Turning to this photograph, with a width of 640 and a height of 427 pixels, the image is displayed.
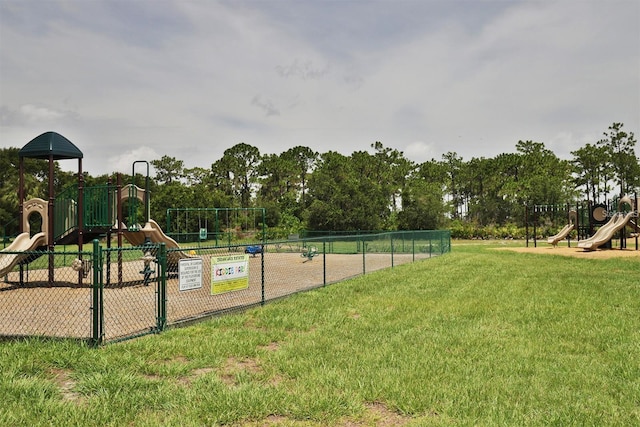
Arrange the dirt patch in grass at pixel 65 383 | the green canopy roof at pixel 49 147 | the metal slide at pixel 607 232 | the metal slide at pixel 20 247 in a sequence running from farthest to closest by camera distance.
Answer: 1. the metal slide at pixel 607 232
2. the green canopy roof at pixel 49 147
3. the metal slide at pixel 20 247
4. the dirt patch in grass at pixel 65 383

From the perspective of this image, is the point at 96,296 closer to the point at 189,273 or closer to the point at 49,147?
the point at 189,273

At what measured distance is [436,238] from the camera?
90.4ft

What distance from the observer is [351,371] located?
5633mm

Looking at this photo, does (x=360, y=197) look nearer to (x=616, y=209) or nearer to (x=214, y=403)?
(x=616, y=209)

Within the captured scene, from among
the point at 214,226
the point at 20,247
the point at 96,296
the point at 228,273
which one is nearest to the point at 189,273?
the point at 228,273

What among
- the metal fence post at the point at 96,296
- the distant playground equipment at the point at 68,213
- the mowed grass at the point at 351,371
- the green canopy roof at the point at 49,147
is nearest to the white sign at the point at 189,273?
the mowed grass at the point at 351,371

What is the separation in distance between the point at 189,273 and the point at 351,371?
3.86 meters

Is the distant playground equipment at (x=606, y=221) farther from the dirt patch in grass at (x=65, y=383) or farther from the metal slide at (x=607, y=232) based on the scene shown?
the dirt patch in grass at (x=65, y=383)

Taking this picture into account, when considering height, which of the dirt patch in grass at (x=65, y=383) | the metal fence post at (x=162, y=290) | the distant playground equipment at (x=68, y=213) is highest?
the distant playground equipment at (x=68, y=213)

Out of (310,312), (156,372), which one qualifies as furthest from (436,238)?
(156,372)

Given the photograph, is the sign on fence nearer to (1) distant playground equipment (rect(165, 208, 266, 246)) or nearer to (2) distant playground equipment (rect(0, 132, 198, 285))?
(2) distant playground equipment (rect(0, 132, 198, 285))

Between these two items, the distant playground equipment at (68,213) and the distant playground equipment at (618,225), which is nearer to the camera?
the distant playground equipment at (68,213)

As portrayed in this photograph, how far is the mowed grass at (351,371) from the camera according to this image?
14.6 feet

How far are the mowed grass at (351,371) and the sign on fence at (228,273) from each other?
0.65 m
